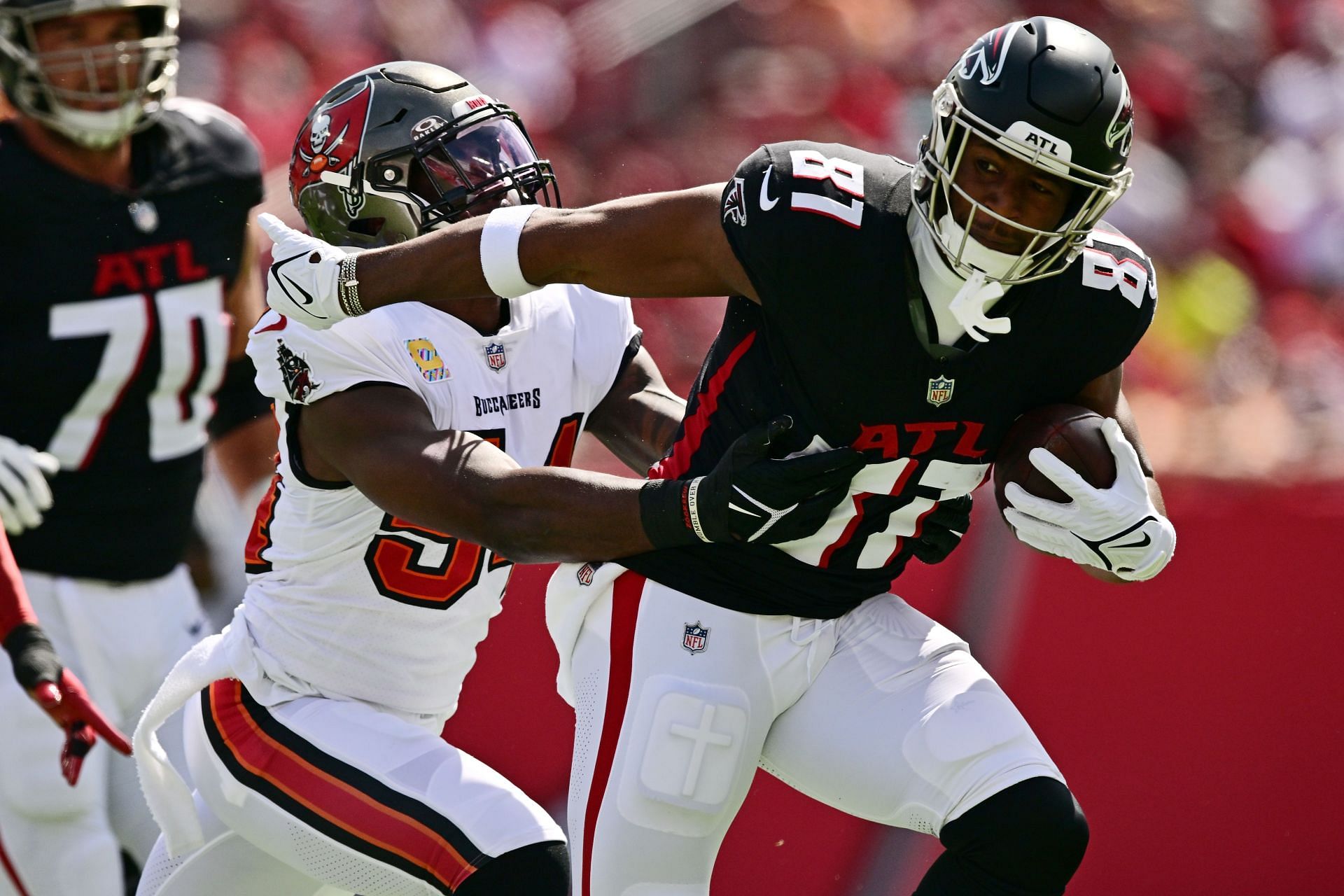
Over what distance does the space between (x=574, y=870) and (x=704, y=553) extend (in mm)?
479

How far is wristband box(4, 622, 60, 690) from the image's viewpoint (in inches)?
102

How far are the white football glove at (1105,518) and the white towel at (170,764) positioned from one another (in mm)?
1224


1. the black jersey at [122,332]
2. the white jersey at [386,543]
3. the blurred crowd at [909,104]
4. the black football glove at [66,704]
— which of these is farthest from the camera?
the blurred crowd at [909,104]

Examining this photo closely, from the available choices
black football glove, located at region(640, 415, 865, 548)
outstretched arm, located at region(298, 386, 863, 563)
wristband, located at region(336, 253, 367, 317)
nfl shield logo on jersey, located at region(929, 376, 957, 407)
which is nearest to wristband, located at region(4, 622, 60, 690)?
outstretched arm, located at region(298, 386, 863, 563)

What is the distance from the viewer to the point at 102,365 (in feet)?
10.7

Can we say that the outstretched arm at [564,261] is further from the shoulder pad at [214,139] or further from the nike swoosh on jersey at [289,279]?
the shoulder pad at [214,139]

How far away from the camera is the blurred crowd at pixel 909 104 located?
439 centimetres

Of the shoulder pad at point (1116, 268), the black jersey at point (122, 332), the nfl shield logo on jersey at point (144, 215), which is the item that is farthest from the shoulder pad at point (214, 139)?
the shoulder pad at point (1116, 268)

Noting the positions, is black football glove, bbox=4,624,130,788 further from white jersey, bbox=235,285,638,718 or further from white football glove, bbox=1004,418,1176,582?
white football glove, bbox=1004,418,1176,582

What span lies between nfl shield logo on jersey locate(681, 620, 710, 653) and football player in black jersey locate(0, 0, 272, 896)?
1.51 meters

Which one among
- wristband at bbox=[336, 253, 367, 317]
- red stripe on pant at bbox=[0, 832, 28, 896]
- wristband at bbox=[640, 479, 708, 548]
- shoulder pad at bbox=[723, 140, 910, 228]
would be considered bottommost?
red stripe on pant at bbox=[0, 832, 28, 896]

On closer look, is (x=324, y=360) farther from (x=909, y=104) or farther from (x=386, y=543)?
(x=909, y=104)

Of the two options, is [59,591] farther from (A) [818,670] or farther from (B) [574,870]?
(A) [818,670]

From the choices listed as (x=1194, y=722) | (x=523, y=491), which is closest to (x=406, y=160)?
(x=523, y=491)
